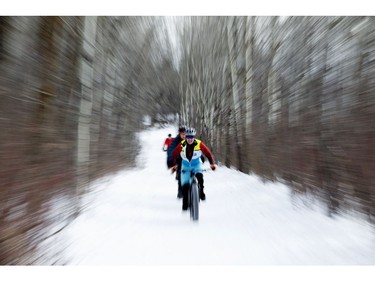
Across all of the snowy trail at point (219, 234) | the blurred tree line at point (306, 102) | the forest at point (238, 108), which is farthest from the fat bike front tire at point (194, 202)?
the blurred tree line at point (306, 102)

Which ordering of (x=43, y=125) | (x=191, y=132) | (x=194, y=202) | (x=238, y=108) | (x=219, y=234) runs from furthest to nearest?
(x=238, y=108) < (x=191, y=132) < (x=194, y=202) < (x=219, y=234) < (x=43, y=125)

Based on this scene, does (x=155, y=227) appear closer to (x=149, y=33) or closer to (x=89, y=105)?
(x=89, y=105)

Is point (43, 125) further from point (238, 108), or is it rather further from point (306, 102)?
point (238, 108)

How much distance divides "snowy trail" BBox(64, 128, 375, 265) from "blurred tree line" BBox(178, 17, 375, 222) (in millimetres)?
425

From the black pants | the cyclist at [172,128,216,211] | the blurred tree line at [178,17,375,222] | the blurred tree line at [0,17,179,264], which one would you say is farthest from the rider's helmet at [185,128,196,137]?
the blurred tree line at [178,17,375,222]

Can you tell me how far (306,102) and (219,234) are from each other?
2594mm

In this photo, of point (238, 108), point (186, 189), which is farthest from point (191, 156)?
point (238, 108)

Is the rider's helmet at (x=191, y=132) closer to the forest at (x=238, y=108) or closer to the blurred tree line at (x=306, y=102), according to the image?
the forest at (x=238, y=108)

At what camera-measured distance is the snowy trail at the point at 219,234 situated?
11.1 ft

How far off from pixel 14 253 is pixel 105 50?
5501 mm

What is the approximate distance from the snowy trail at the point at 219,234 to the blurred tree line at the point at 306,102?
1.39 ft

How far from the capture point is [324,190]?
16.0ft

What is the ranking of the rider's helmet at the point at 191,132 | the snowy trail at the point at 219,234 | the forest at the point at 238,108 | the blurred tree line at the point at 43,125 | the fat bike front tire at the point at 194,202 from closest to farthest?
1. the blurred tree line at the point at 43,125
2. the forest at the point at 238,108
3. the snowy trail at the point at 219,234
4. the fat bike front tire at the point at 194,202
5. the rider's helmet at the point at 191,132

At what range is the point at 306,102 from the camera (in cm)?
532
